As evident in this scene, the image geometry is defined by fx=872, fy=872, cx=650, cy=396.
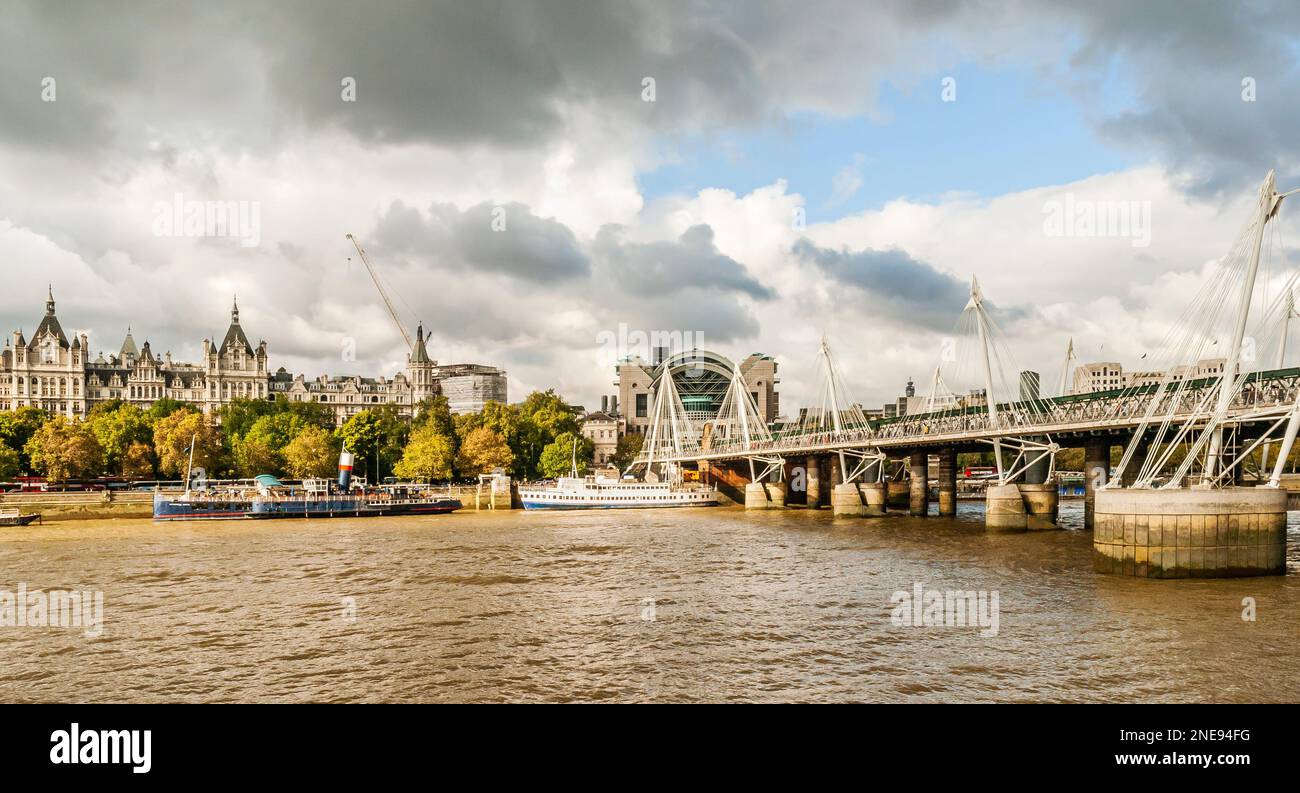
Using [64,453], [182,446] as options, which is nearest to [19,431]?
[64,453]

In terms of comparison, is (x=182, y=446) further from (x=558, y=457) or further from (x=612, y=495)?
(x=612, y=495)

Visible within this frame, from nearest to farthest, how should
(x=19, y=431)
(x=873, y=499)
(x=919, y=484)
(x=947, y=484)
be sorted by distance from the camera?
1. (x=919, y=484)
2. (x=873, y=499)
3. (x=947, y=484)
4. (x=19, y=431)

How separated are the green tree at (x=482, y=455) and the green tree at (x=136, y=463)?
3723 centimetres

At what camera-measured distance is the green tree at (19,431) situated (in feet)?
355

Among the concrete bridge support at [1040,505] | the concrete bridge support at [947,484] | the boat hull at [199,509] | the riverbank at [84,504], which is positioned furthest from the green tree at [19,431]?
the concrete bridge support at [1040,505]

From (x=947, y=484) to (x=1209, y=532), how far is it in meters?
48.4

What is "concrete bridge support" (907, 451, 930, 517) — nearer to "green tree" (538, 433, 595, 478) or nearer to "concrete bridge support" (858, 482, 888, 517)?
"concrete bridge support" (858, 482, 888, 517)

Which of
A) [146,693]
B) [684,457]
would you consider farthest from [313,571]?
[684,457]

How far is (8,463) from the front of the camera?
99.6 m

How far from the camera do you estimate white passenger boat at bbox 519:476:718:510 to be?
9762cm

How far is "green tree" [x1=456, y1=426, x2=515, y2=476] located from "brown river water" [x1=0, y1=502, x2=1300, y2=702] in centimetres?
6723

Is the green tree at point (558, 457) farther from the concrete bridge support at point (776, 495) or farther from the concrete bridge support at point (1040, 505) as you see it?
the concrete bridge support at point (1040, 505)

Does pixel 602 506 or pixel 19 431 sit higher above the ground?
pixel 19 431
